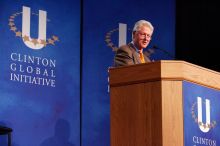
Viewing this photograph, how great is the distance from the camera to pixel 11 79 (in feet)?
18.5

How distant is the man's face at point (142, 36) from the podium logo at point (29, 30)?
1.57m

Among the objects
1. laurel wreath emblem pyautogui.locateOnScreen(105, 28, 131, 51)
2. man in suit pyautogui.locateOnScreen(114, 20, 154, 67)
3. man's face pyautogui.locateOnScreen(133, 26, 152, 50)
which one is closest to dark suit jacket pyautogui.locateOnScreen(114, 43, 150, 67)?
man in suit pyautogui.locateOnScreen(114, 20, 154, 67)

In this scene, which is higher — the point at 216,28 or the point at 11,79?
the point at 216,28

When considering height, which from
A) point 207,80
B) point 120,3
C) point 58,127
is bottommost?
point 58,127

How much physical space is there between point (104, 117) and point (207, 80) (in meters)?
2.38

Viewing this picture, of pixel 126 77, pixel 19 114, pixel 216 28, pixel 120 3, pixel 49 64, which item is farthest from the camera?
pixel 216 28

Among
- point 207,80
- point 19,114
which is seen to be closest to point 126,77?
point 207,80

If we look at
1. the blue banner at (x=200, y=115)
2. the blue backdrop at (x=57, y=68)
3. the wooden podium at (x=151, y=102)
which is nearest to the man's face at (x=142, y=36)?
the wooden podium at (x=151, y=102)

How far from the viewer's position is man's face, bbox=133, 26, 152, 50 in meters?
4.65

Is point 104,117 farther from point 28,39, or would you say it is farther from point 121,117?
point 121,117

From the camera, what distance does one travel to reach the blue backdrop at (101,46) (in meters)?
6.25

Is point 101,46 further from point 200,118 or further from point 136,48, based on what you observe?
point 200,118

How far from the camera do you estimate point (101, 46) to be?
6520 millimetres

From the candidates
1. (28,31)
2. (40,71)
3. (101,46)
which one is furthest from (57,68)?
(101,46)
